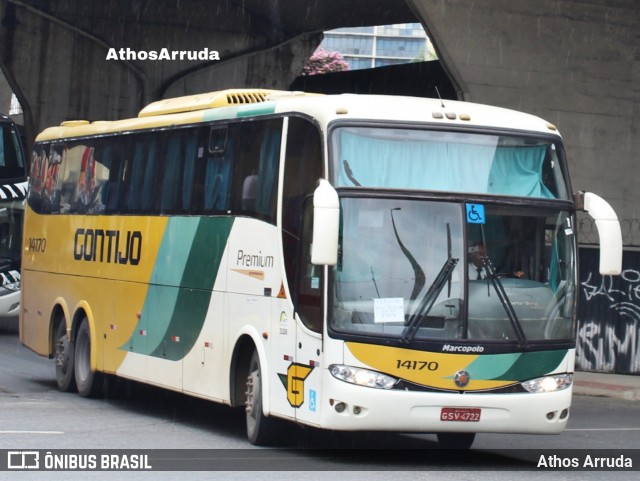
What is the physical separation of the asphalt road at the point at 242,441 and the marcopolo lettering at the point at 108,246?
1711 mm

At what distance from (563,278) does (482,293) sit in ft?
2.82

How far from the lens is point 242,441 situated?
12992mm

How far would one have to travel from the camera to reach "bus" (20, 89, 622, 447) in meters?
11.1

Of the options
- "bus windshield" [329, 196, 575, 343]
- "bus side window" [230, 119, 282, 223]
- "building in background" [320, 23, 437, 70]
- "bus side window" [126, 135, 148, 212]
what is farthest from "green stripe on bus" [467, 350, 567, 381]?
"building in background" [320, 23, 437, 70]

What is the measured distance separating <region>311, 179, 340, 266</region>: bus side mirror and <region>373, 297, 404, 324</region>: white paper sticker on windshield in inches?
24.0

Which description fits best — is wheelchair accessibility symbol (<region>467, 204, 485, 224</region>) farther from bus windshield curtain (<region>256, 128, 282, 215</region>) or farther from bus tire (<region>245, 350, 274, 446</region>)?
bus tire (<region>245, 350, 274, 446</region>)

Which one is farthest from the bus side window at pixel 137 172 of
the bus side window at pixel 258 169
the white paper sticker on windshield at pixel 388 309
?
the white paper sticker on windshield at pixel 388 309

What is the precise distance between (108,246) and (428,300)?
6.37 meters

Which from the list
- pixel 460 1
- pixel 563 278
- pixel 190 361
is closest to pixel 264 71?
pixel 460 1

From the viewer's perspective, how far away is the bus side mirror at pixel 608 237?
1147cm

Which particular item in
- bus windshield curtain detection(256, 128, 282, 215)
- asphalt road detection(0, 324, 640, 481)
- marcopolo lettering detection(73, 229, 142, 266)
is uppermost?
bus windshield curtain detection(256, 128, 282, 215)

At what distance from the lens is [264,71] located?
124ft

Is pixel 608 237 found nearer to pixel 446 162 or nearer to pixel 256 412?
pixel 446 162

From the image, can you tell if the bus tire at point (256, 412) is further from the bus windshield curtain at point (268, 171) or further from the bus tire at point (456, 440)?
the bus tire at point (456, 440)
